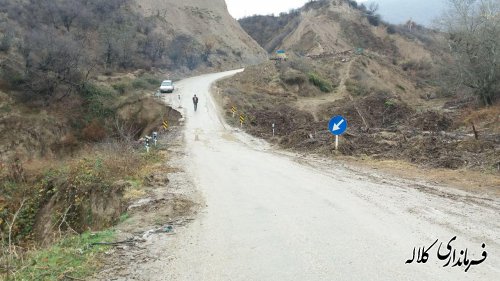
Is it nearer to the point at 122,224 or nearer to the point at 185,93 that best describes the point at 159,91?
the point at 185,93

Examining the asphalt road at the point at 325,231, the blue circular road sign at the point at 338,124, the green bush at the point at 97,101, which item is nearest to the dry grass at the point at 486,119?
the blue circular road sign at the point at 338,124

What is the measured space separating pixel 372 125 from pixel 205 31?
187 ft

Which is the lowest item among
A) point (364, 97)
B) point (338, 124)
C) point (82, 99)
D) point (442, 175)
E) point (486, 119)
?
point (442, 175)

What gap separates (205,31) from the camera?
A: 267 feet

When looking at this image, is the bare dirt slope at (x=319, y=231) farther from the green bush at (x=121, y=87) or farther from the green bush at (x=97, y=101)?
the green bush at (x=121, y=87)

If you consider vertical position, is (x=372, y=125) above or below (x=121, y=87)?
below

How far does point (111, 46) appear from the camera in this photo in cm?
5316

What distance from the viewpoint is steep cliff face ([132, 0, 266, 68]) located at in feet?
244

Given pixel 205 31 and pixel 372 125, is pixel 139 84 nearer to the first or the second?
pixel 372 125

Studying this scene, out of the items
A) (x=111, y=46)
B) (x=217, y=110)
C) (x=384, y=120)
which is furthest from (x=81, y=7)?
(x=384, y=120)

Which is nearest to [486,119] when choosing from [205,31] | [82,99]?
[82,99]

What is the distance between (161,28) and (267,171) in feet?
213

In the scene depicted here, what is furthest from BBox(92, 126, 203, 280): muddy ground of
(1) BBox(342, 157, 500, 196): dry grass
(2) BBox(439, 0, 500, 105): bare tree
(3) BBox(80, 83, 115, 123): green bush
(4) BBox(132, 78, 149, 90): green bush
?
(4) BBox(132, 78, 149, 90): green bush

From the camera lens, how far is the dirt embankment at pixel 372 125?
15875mm
